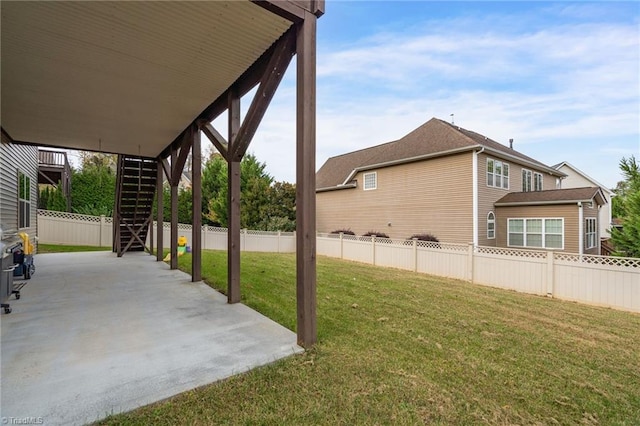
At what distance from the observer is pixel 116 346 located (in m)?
2.95

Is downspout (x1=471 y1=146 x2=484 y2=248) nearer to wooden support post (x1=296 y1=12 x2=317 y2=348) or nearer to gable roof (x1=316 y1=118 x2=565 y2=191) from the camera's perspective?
gable roof (x1=316 y1=118 x2=565 y2=191)

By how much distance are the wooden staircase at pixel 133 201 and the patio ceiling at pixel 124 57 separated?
2914 mm

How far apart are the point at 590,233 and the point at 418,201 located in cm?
751

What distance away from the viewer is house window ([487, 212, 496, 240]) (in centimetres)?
1272

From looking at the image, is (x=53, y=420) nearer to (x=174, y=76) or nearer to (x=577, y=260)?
(x=174, y=76)

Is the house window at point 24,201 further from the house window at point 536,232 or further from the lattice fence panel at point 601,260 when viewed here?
the house window at point 536,232

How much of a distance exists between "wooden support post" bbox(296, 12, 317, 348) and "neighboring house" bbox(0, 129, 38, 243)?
5901mm

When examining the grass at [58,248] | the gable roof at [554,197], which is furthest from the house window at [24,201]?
the gable roof at [554,197]

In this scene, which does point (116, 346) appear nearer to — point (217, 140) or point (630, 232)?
point (217, 140)

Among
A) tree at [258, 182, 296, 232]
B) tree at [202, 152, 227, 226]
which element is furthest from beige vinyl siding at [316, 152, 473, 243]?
tree at [202, 152, 227, 226]

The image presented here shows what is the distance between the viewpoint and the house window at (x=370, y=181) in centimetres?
1597

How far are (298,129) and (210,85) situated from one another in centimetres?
228

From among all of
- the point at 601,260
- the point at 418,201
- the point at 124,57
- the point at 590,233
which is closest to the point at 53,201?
the point at 124,57

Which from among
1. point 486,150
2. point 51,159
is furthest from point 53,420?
point 51,159
